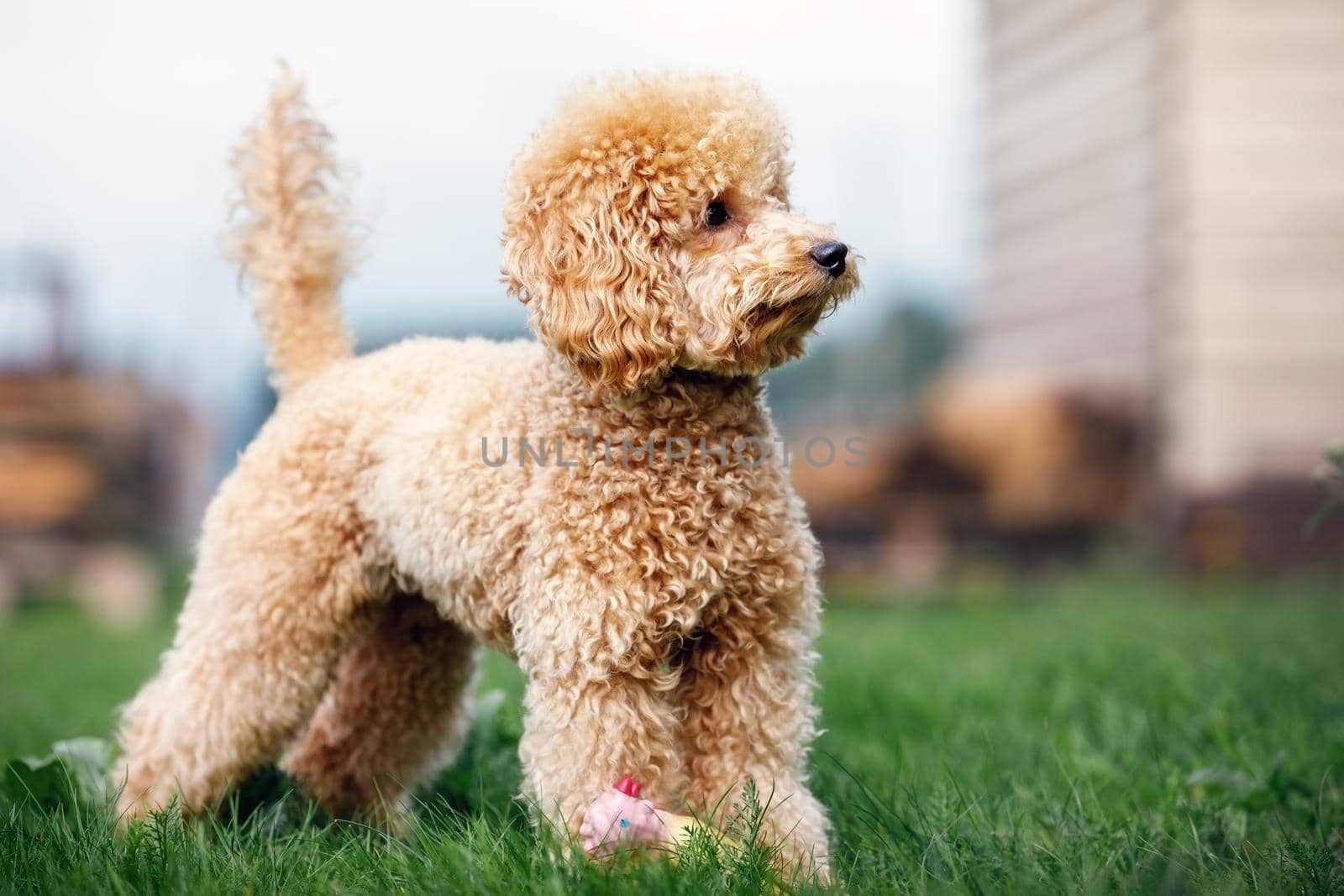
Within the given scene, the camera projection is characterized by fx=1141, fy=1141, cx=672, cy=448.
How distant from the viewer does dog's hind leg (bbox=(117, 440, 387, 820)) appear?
2.81m

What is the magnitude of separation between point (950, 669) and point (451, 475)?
283cm

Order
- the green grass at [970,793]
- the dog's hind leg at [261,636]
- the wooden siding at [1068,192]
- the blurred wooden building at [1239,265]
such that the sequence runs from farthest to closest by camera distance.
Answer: the wooden siding at [1068,192]
the blurred wooden building at [1239,265]
the dog's hind leg at [261,636]
the green grass at [970,793]

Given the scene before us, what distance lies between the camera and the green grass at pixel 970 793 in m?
2.14

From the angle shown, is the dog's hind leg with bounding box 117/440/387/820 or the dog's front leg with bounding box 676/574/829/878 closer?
the dog's front leg with bounding box 676/574/829/878

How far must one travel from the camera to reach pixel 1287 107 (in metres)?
8.54

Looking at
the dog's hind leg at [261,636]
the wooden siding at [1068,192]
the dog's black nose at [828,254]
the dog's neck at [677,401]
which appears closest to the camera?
the dog's black nose at [828,254]

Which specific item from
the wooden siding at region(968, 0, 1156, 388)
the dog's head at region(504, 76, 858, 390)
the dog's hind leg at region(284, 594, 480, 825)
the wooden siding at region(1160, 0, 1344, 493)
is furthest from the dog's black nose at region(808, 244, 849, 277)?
the wooden siding at region(968, 0, 1156, 388)

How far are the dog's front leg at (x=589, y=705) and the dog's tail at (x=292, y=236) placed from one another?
1.22 m

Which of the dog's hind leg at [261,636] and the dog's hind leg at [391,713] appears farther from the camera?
the dog's hind leg at [391,713]

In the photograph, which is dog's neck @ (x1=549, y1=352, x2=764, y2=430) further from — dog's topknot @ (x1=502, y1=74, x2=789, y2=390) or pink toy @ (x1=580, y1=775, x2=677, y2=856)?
pink toy @ (x1=580, y1=775, x2=677, y2=856)

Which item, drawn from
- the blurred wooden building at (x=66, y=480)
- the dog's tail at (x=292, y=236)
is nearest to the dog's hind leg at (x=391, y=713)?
the dog's tail at (x=292, y=236)

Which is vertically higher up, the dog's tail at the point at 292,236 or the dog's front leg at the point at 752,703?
the dog's tail at the point at 292,236

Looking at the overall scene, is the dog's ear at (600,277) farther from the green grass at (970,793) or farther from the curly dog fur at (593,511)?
the green grass at (970,793)

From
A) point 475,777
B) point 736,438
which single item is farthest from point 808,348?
point 475,777
